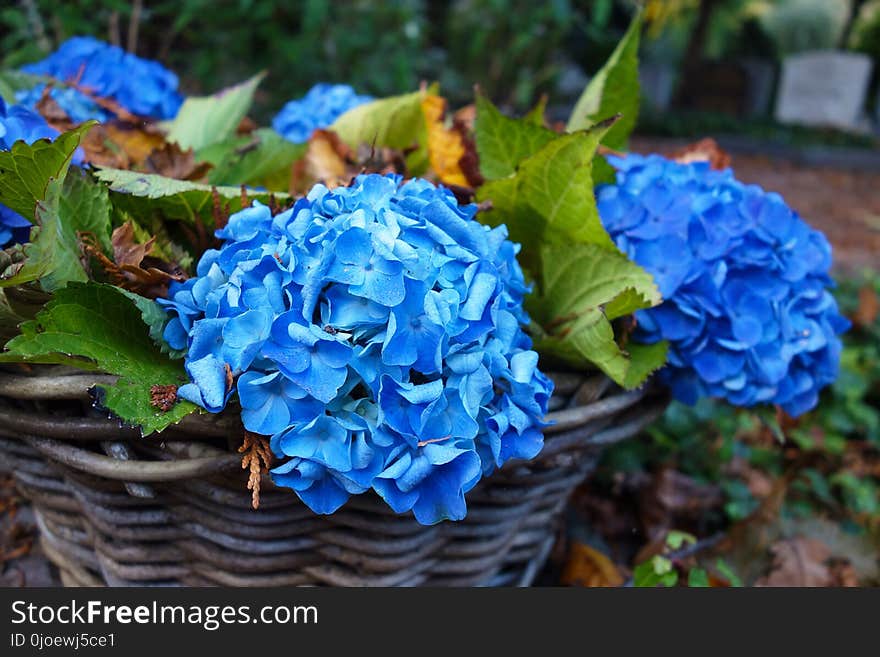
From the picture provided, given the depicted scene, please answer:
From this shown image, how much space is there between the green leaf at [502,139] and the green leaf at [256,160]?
283 mm

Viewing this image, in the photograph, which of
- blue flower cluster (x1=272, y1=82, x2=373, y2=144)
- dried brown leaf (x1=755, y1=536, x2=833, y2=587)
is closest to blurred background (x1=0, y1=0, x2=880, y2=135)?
blue flower cluster (x1=272, y1=82, x2=373, y2=144)

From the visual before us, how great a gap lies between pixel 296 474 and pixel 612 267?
1.37ft

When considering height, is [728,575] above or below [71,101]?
below

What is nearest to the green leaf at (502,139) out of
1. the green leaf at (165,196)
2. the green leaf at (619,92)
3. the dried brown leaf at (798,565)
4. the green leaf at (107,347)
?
the green leaf at (619,92)

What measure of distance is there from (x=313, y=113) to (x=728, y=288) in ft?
2.36

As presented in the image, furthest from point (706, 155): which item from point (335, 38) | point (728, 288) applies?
point (335, 38)

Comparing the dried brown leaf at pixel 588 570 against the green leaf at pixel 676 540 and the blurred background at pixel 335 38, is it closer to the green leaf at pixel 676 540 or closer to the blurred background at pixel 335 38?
the green leaf at pixel 676 540

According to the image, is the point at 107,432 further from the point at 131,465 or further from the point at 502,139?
the point at 502,139

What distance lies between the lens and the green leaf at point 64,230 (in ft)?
2.18

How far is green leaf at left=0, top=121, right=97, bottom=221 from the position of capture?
2.21ft

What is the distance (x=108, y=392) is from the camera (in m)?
0.66

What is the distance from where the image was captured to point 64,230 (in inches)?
28.9

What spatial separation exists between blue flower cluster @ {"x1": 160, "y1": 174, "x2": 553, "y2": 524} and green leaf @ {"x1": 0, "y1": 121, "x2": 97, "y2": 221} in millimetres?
148

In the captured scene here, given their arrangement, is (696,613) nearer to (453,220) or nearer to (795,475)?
(453,220)
